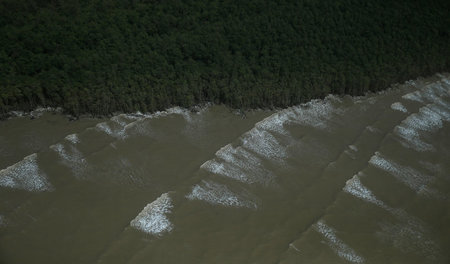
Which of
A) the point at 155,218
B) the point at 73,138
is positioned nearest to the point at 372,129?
the point at 155,218

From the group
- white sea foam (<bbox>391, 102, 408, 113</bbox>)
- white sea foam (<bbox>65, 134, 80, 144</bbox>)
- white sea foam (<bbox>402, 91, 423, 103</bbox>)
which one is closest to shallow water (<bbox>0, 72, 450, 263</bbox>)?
→ white sea foam (<bbox>65, 134, 80, 144</bbox>)

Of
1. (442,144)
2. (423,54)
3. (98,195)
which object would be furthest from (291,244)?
(423,54)

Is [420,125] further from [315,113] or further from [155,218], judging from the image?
[155,218]

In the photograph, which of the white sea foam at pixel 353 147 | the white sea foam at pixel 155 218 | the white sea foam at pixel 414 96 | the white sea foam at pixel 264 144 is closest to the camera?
the white sea foam at pixel 155 218

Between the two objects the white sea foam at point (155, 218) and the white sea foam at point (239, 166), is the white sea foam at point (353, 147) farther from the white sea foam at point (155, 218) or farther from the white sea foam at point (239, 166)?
the white sea foam at point (155, 218)

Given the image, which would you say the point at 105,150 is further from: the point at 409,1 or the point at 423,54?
the point at 409,1

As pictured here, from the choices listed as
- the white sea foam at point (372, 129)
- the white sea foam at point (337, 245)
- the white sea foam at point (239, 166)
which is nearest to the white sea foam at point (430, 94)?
the white sea foam at point (372, 129)

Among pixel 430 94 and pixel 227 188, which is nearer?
pixel 227 188
